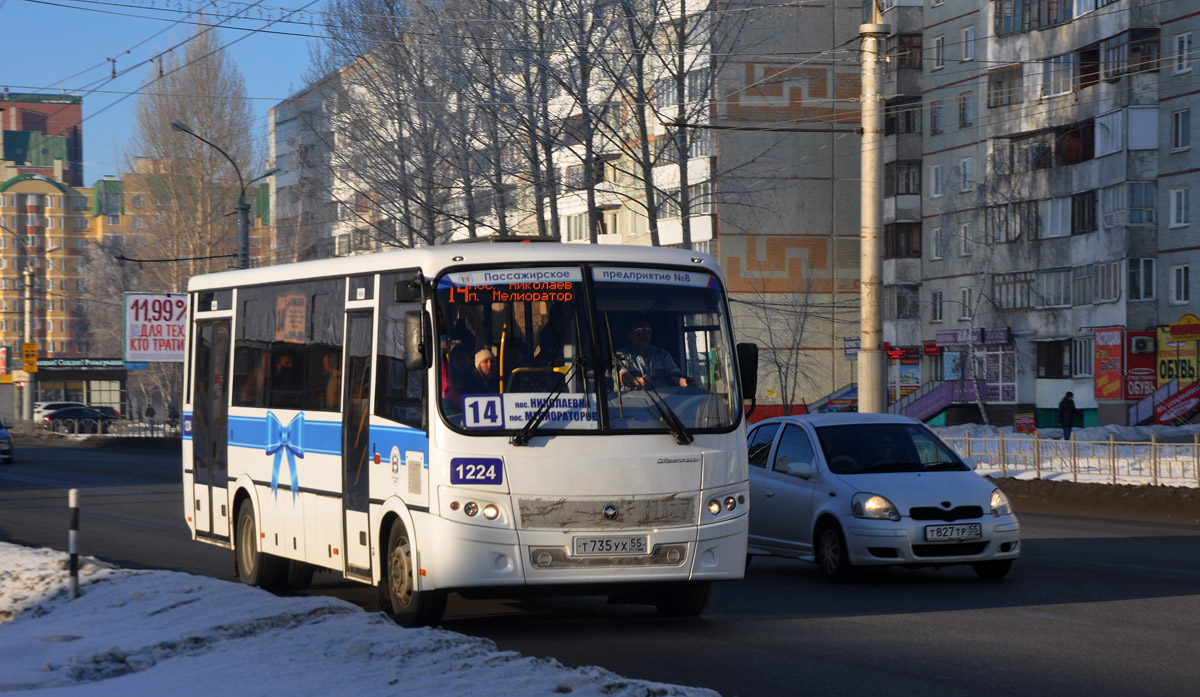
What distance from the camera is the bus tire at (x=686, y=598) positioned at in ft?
36.6

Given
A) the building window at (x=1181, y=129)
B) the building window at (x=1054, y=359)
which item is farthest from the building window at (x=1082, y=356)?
the building window at (x=1181, y=129)

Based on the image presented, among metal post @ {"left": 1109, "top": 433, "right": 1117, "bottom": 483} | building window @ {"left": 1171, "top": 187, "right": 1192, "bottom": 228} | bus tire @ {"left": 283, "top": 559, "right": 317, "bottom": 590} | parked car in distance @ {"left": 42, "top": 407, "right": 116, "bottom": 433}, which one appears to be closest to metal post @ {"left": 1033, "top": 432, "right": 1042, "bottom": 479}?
metal post @ {"left": 1109, "top": 433, "right": 1117, "bottom": 483}

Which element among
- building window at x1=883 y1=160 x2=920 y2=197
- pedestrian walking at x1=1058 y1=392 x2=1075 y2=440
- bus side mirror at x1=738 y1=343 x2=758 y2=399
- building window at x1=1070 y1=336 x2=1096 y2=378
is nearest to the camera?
bus side mirror at x1=738 y1=343 x2=758 y2=399

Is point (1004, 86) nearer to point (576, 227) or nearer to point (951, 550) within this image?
point (576, 227)

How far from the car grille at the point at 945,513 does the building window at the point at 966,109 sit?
54403 mm

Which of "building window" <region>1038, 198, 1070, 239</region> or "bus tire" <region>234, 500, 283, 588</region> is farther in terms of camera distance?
"building window" <region>1038, 198, 1070, 239</region>

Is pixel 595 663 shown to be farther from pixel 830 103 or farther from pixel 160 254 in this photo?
pixel 160 254

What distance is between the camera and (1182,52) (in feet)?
175

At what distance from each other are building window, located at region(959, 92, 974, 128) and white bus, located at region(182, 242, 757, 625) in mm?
56310

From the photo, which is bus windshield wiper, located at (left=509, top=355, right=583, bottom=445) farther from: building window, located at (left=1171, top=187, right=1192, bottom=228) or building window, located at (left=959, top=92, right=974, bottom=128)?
building window, located at (left=959, top=92, right=974, bottom=128)

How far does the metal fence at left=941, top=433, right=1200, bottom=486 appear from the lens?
25.6 metres

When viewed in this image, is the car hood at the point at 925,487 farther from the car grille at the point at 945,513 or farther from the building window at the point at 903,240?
the building window at the point at 903,240

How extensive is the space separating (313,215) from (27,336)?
58.0ft

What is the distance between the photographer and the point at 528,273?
35.4ft
